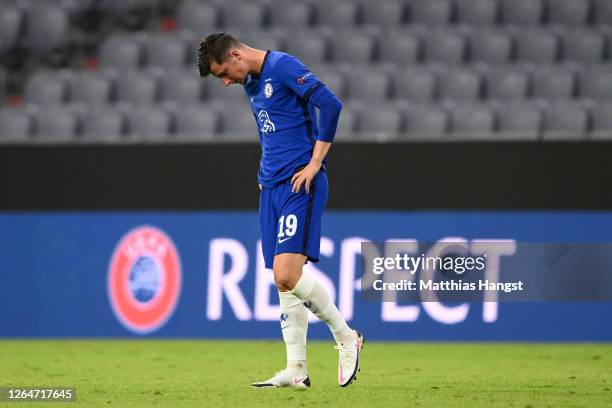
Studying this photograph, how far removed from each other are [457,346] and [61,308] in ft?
10.8

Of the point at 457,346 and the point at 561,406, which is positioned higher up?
the point at 457,346

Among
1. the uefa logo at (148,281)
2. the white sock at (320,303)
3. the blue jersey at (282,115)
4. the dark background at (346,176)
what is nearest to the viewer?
the blue jersey at (282,115)

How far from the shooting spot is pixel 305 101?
229 inches

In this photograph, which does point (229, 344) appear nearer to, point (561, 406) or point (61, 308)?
point (61, 308)

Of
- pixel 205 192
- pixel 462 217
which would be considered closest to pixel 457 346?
pixel 462 217

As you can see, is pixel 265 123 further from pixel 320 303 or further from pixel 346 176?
pixel 346 176

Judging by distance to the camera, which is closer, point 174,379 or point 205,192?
point 174,379

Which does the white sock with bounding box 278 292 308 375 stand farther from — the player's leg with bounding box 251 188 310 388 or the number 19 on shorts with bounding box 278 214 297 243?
the number 19 on shorts with bounding box 278 214 297 243

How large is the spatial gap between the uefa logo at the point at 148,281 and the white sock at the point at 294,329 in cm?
352

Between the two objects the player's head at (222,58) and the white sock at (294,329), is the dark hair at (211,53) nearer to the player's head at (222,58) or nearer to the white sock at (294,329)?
the player's head at (222,58)

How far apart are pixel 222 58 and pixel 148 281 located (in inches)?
160

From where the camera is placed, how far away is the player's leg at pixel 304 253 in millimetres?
5746

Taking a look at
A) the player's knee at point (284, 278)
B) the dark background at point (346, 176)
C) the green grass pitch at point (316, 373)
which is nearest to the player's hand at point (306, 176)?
the player's knee at point (284, 278)

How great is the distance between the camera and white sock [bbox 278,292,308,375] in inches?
235
